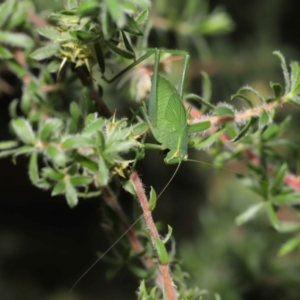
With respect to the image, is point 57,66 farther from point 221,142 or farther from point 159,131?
point 221,142

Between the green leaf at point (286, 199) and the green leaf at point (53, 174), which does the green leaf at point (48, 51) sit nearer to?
the green leaf at point (53, 174)

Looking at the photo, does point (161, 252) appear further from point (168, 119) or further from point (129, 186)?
point (168, 119)

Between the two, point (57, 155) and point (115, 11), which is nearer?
point (115, 11)

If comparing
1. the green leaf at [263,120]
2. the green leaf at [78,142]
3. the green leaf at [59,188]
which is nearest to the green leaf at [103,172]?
the green leaf at [78,142]

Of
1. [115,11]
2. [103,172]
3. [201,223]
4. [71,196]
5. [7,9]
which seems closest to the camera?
[115,11]

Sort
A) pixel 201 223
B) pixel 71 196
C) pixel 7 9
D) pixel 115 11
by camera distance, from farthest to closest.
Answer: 1. pixel 201 223
2. pixel 7 9
3. pixel 71 196
4. pixel 115 11

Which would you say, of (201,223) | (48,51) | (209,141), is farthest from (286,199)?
(201,223)

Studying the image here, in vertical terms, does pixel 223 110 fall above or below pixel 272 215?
above

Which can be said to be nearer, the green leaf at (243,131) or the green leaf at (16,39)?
the green leaf at (243,131)
